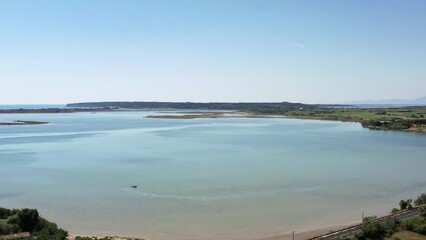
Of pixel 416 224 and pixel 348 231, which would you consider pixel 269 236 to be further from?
pixel 416 224

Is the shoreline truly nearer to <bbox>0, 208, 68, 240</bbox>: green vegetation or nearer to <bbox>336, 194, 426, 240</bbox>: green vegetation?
<bbox>0, 208, 68, 240</bbox>: green vegetation

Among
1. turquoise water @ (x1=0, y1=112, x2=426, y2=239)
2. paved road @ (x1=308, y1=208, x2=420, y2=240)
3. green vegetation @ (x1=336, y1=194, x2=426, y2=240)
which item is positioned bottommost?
turquoise water @ (x1=0, y1=112, x2=426, y2=239)

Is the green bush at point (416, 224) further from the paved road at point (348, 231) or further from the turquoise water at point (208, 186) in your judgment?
the turquoise water at point (208, 186)

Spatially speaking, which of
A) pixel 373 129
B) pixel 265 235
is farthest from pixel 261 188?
pixel 373 129

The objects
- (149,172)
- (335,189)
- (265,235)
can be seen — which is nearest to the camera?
(265,235)

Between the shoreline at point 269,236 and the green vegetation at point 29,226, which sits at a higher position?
the green vegetation at point 29,226

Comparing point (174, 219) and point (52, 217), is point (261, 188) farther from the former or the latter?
point (52, 217)

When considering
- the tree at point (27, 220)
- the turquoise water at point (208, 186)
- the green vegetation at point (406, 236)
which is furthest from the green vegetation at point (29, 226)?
the green vegetation at point (406, 236)

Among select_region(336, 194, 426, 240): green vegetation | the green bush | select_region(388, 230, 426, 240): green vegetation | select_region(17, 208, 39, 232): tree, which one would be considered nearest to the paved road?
select_region(336, 194, 426, 240): green vegetation

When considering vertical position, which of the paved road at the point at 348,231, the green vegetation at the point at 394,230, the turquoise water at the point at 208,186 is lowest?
the turquoise water at the point at 208,186
